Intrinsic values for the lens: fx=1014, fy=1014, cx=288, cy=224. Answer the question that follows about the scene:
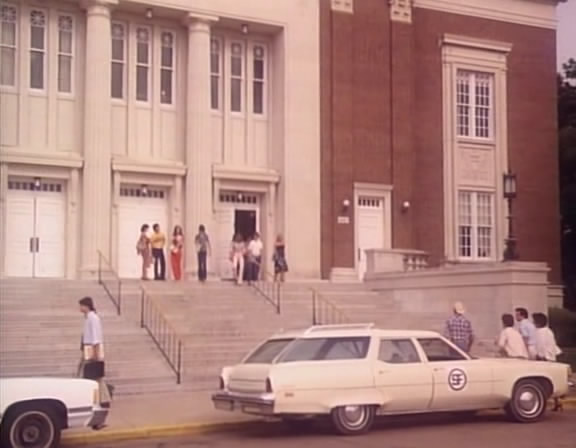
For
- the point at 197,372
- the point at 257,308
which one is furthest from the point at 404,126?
the point at 197,372

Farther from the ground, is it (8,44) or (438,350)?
(8,44)

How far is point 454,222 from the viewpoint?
35.4 metres

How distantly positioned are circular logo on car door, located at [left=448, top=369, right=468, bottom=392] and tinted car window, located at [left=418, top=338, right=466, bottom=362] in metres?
0.27

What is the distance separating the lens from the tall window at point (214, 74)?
32344 mm

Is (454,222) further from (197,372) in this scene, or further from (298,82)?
(197,372)

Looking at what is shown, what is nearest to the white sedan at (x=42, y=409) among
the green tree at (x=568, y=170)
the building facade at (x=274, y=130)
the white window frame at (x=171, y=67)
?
the building facade at (x=274, y=130)

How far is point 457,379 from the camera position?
1545 centimetres

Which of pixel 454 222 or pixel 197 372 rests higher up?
pixel 454 222

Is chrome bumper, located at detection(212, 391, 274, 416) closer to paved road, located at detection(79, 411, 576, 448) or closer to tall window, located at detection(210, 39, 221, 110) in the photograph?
paved road, located at detection(79, 411, 576, 448)

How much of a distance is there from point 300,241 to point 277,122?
3986mm

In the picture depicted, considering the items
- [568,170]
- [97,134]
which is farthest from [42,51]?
[568,170]

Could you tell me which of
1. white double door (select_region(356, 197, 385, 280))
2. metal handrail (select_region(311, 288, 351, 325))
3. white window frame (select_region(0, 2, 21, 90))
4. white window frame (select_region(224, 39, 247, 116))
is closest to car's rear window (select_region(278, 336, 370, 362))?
metal handrail (select_region(311, 288, 351, 325))

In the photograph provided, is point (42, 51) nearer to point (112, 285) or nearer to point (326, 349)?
point (112, 285)

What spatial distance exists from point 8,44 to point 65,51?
1708 mm
